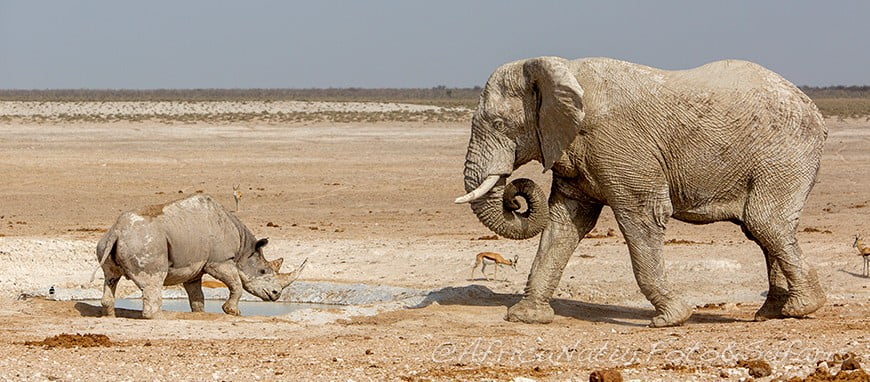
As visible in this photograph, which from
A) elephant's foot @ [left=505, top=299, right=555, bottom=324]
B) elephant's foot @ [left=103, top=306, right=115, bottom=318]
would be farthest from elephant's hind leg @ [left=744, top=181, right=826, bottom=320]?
elephant's foot @ [left=103, top=306, right=115, bottom=318]

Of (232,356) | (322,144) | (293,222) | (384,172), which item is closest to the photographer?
(232,356)

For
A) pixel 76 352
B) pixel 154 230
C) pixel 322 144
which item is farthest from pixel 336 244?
pixel 322 144

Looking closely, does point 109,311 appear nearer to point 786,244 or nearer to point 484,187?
point 484,187

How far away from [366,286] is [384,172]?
55.9 feet

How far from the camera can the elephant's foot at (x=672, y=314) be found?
1247 cm

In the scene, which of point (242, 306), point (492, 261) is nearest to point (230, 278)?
point (242, 306)

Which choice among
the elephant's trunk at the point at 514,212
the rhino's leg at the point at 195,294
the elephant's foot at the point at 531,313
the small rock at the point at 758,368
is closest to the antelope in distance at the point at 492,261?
the elephant's foot at the point at 531,313

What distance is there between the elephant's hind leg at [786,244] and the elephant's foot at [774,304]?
22 centimetres

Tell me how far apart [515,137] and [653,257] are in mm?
1630

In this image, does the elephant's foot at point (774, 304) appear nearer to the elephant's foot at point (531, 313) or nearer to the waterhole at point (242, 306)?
the elephant's foot at point (531, 313)

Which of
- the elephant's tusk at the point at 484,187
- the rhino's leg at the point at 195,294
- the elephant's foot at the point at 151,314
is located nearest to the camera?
the elephant's tusk at the point at 484,187

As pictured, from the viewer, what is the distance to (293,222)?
2358cm

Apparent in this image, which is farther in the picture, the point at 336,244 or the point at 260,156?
the point at 260,156

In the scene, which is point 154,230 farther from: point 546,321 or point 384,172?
point 384,172
